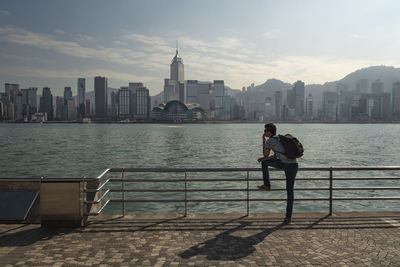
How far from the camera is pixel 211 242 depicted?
20.8ft

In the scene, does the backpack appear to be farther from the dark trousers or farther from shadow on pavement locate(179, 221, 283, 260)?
shadow on pavement locate(179, 221, 283, 260)

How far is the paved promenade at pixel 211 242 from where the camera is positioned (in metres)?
5.50

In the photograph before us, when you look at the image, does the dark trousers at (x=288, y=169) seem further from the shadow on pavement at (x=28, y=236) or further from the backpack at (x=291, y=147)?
the shadow on pavement at (x=28, y=236)

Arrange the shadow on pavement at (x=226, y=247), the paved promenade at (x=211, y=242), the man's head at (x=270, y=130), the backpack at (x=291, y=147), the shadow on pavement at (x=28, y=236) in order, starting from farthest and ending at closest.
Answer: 1. the man's head at (x=270, y=130)
2. the backpack at (x=291, y=147)
3. the shadow on pavement at (x=28, y=236)
4. the shadow on pavement at (x=226, y=247)
5. the paved promenade at (x=211, y=242)

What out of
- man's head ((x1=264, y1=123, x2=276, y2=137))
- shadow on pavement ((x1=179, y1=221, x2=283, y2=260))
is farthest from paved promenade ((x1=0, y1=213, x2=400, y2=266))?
man's head ((x1=264, y1=123, x2=276, y2=137))

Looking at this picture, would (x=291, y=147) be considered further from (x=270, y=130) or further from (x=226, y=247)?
(x=226, y=247)

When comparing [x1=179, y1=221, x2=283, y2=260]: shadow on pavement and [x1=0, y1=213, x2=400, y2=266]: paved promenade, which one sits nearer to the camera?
[x1=0, y1=213, x2=400, y2=266]: paved promenade

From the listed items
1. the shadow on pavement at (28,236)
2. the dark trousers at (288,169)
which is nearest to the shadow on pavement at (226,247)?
the dark trousers at (288,169)

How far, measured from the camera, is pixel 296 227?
7289mm

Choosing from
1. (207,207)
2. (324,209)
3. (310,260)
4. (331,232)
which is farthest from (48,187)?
(324,209)

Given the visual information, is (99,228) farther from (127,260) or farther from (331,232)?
(331,232)

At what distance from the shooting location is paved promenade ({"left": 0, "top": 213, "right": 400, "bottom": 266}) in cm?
550

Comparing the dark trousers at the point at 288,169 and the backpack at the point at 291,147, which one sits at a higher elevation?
the backpack at the point at 291,147

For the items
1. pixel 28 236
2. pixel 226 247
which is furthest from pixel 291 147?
pixel 28 236
